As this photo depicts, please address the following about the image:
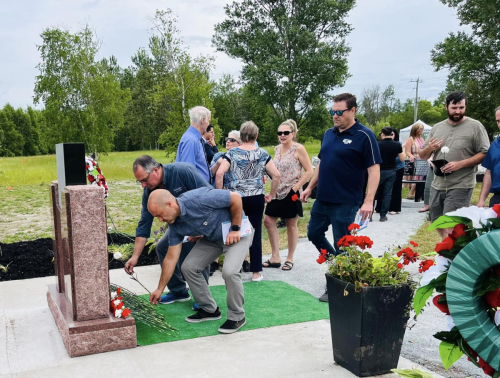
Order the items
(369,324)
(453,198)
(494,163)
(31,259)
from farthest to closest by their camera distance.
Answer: (31,259), (453,198), (494,163), (369,324)

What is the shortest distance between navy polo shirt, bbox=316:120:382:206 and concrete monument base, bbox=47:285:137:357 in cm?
221

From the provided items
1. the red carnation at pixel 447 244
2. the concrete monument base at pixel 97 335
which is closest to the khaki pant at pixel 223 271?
the concrete monument base at pixel 97 335

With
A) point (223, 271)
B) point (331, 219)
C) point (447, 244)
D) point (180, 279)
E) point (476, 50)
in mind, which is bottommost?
point (180, 279)

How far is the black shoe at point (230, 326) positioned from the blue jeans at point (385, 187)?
5.85m

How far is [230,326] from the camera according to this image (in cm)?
375

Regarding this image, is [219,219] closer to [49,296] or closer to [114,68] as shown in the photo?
[49,296]

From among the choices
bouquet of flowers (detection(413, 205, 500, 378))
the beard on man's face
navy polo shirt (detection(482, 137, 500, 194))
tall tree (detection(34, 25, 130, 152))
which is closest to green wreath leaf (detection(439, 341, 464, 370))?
bouquet of flowers (detection(413, 205, 500, 378))

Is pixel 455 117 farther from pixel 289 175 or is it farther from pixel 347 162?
pixel 289 175

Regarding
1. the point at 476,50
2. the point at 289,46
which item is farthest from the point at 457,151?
the point at 289,46

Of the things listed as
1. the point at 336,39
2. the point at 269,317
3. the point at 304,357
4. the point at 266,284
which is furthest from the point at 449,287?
the point at 336,39

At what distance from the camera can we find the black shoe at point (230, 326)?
3729mm

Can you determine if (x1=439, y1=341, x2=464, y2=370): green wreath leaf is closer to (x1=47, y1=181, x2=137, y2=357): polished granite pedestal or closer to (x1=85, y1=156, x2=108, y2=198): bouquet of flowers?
(x1=47, y1=181, x2=137, y2=357): polished granite pedestal

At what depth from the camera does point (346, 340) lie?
298cm

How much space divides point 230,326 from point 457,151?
10.4ft
